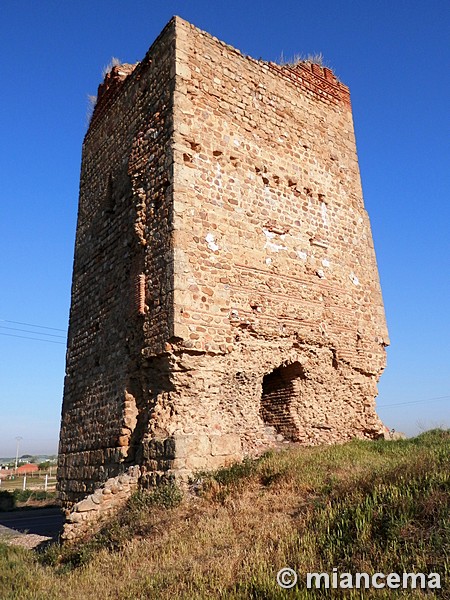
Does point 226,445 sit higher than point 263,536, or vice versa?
point 226,445

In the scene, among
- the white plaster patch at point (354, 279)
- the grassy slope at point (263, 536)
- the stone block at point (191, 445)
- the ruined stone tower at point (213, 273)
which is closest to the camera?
the grassy slope at point (263, 536)

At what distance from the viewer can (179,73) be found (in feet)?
24.9

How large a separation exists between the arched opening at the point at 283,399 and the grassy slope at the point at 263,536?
1532 mm

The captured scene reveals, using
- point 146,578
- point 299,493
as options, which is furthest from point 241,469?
point 146,578

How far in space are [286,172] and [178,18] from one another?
2910 millimetres

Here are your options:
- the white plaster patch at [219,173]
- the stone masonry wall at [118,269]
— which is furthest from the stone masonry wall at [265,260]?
the stone masonry wall at [118,269]

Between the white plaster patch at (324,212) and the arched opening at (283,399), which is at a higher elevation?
the white plaster patch at (324,212)

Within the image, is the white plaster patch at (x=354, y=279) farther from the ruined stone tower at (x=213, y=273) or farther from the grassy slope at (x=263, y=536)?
the grassy slope at (x=263, y=536)

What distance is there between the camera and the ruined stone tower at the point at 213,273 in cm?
687

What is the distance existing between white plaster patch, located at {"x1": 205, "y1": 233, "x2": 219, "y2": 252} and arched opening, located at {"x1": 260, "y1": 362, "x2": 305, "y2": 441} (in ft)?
7.35

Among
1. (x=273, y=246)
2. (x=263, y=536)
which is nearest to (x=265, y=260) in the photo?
(x=273, y=246)

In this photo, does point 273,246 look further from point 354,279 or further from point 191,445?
point 191,445

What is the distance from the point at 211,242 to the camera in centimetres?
730

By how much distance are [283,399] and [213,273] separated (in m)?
2.46
